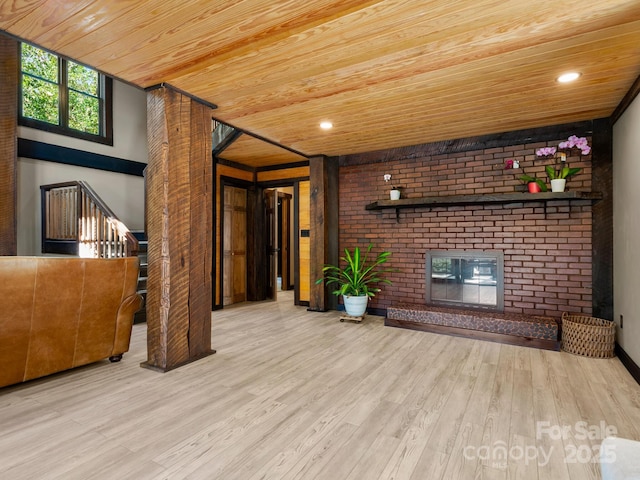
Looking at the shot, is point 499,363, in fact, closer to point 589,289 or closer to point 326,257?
point 589,289

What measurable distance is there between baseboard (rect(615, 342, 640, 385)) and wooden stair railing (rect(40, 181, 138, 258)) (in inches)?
185

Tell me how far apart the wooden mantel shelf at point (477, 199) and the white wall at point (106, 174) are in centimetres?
402

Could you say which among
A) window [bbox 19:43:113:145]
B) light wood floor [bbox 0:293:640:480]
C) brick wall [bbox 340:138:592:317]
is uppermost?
window [bbox 19:43:113:145]

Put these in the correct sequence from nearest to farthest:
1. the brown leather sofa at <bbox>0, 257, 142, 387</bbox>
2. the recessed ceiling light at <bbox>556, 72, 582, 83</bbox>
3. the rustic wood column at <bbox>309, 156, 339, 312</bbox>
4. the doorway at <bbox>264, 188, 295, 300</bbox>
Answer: the brown leather sofa at <bbox>0, 257, 142, 387</bbox> < the recessed ceiling light at <bbox>556, 72, 582, 83</bbox> < the rustic wood column at <bbox>309, 156, 339, 312</bbox> < the doorway at <bbox>264, 188, 295, 300</bbox>

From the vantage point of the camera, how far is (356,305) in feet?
14.4

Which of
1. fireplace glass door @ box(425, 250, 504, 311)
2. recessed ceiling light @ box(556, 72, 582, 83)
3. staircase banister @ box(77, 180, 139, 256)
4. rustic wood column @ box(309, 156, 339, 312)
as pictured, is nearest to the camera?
recessed ceiling light @ box(556, 72, 582, 83)

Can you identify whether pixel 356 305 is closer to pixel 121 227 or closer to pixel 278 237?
pixel 121 227

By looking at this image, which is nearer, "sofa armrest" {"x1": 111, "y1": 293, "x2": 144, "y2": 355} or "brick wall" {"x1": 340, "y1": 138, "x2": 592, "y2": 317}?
"sofa armrest" {"x1": 111, "y1": 293, "x2": 144, "y2": 355}

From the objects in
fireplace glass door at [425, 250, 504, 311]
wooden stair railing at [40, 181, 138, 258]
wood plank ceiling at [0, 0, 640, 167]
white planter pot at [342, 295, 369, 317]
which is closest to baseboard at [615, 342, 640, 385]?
fireplace glass door at [425, 250, 504, 311]

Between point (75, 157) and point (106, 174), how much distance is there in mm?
507

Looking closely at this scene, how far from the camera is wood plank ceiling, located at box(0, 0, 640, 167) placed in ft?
6.03

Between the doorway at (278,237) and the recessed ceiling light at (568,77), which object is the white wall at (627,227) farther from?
the doorway at (278,237)

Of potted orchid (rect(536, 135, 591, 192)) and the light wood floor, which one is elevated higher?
potted orchid (rect(536, 135, 591, 192))

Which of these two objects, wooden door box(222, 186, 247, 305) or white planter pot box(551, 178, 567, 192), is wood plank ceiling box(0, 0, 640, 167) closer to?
white planter pot box(551, 178, 567, 192)
